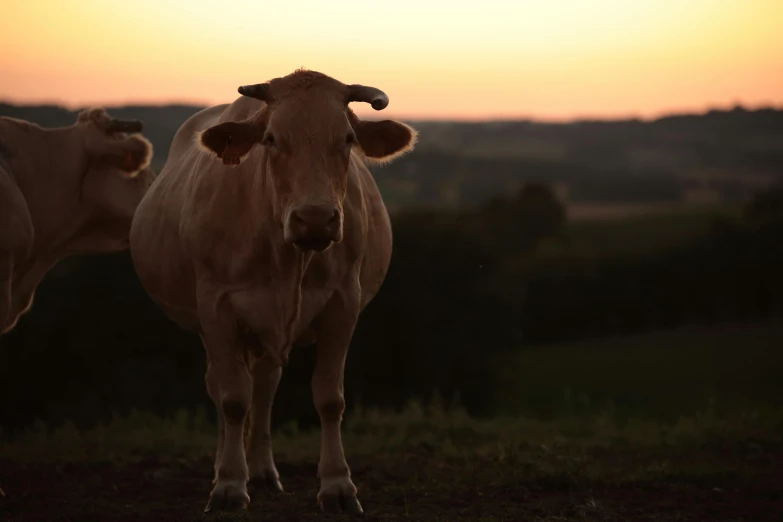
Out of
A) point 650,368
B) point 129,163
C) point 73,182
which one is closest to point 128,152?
point 129,163

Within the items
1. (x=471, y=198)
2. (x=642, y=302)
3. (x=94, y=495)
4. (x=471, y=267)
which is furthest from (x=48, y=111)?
(x=471, y=198)

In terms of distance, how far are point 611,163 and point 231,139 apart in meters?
74.8

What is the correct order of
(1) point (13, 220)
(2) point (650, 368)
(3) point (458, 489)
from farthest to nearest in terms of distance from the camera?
(2) point (650, 368) < (1) point (13, 220) < (3) point (458, 489)

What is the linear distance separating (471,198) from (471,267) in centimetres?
3456

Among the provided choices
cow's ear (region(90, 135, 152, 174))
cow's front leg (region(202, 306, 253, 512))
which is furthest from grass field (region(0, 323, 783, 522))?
cow's ear (region(90, 135, 152, 174))

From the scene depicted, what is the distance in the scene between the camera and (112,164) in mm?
8562

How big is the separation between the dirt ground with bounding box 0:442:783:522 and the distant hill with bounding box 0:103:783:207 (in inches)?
2026

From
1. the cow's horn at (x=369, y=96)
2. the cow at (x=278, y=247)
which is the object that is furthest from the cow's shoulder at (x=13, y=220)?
the cow's horn at (x=369, y=96)

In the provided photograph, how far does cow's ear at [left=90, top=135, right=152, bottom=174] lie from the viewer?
842 centimetres

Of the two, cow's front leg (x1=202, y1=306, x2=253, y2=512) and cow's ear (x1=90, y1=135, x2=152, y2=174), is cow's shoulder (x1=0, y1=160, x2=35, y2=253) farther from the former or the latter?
cow's front leg (x1=202, y1=306, x2=253, y2=512)

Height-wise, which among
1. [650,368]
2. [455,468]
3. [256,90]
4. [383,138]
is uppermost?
[256,90]

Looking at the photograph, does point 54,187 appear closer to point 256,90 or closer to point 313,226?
point 256,90

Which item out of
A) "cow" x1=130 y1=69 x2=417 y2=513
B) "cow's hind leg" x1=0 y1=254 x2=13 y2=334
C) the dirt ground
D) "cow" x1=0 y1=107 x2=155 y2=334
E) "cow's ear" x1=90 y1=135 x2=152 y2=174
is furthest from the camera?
"cow's ear" x1=90 y1=135 x2=152 y2=174

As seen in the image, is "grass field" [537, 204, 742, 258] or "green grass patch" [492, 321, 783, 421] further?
"grass field" [537, 204, 742, 258]
